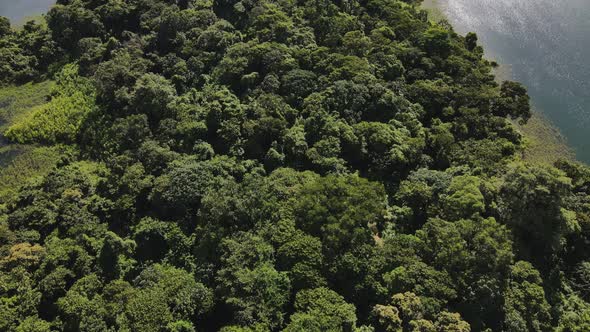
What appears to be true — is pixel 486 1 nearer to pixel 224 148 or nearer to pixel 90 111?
pixel 224 148

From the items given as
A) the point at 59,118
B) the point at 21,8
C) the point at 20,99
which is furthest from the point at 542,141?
the point at 21,8

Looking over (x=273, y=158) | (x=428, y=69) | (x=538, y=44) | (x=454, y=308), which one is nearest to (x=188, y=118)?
(x=273, y=158)

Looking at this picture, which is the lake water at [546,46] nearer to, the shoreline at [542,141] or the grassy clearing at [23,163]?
the shoreline at [542,141]

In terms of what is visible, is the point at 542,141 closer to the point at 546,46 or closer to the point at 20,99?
the point at 546,46

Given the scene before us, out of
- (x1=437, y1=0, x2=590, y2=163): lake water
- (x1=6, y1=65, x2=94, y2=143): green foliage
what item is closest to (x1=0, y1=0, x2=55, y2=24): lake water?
(x1=6, y1=65, x2=94, y2=143): green foliage

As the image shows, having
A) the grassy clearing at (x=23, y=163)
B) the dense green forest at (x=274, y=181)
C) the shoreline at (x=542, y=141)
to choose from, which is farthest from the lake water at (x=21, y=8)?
the shoreline at (x=542, y=141)

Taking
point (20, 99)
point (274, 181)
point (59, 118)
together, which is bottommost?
point (20, 99)
